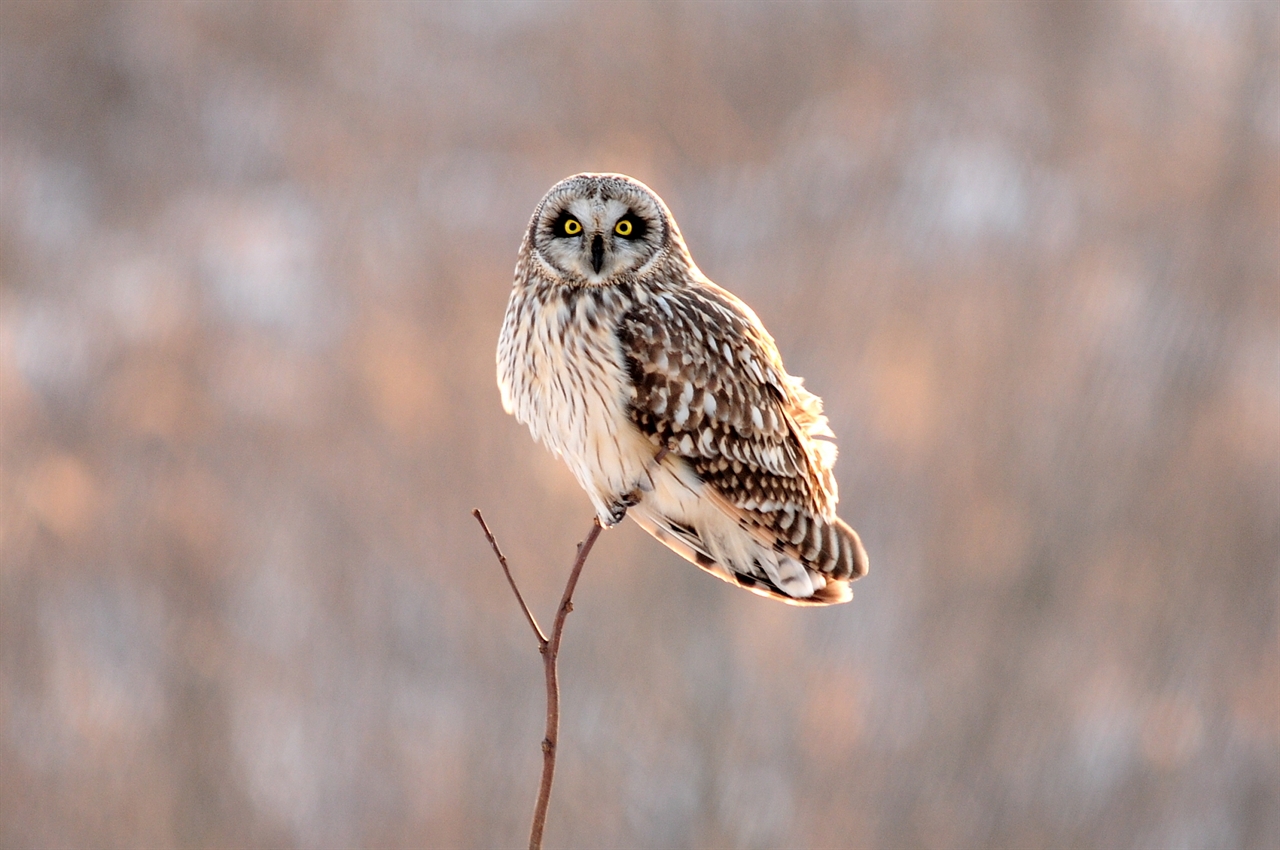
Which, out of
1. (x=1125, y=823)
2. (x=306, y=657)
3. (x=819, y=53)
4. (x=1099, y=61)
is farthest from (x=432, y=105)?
(x=1125, y=823)

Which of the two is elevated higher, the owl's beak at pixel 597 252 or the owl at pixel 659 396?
the owl's beak at pixel 597 252

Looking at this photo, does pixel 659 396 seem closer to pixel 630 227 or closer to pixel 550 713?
pixel 630 227

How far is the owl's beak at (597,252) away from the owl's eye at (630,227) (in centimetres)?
4

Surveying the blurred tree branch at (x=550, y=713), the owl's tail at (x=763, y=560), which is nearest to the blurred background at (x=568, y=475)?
the owl's tail at (x=763, y=560)

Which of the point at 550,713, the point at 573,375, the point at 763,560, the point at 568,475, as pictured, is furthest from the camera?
the point at 568,475

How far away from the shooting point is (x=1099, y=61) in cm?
1126

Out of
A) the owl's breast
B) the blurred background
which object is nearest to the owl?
the owl's breast

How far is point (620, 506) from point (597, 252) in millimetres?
445

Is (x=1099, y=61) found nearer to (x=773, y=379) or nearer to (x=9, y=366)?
(x=9, y=366)

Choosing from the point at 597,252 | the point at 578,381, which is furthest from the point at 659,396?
the point at 597,252

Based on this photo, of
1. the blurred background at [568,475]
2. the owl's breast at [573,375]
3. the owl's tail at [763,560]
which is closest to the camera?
the owl's breast at [573,375]

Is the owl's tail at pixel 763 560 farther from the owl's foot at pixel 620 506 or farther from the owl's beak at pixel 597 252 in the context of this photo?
the owl's beak at pixel 597 252

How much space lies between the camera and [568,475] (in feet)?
29.1

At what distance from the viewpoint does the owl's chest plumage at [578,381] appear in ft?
7.72
